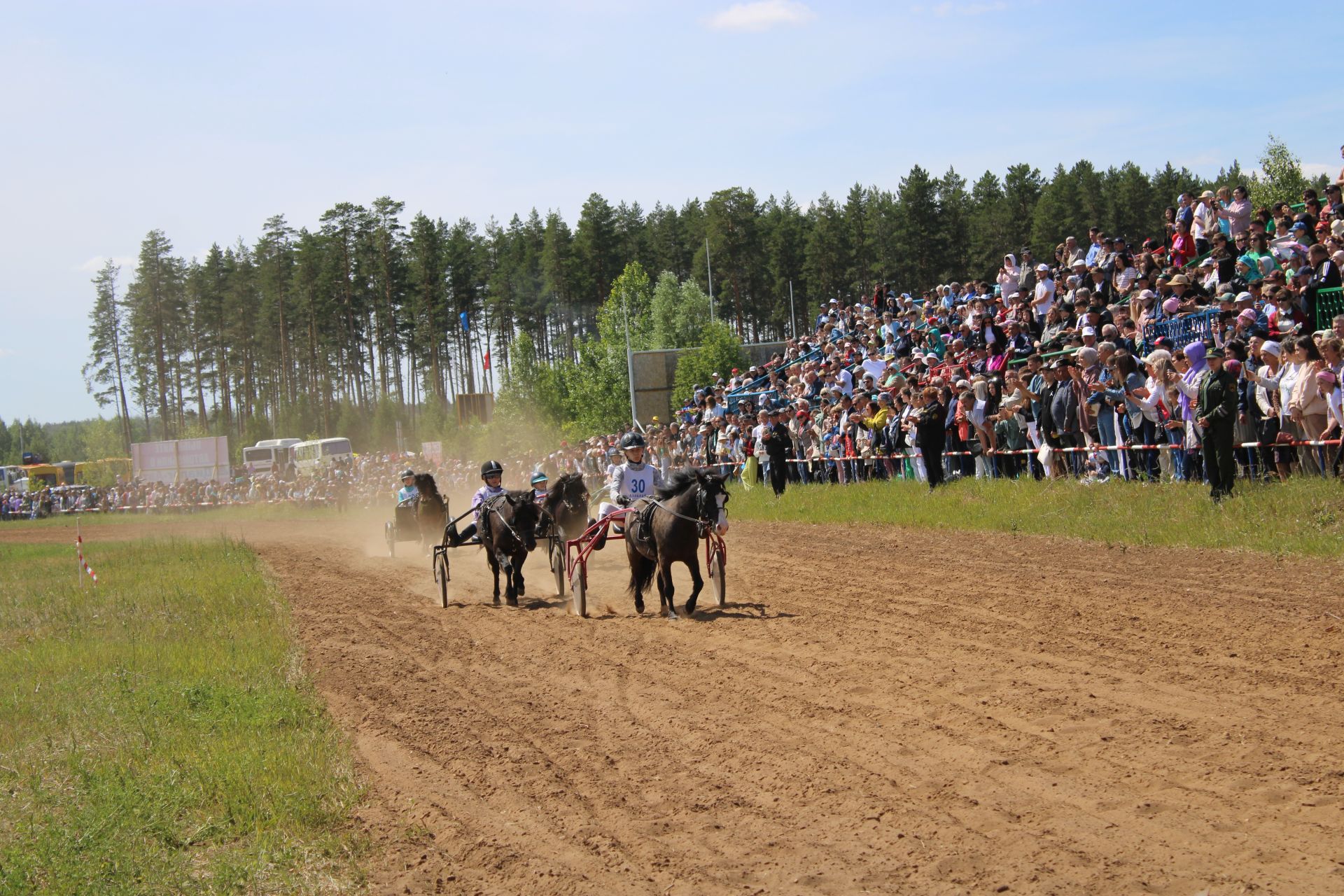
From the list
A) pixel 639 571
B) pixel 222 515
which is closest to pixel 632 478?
pixel 639 571

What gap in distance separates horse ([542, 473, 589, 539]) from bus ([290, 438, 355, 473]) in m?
45.8

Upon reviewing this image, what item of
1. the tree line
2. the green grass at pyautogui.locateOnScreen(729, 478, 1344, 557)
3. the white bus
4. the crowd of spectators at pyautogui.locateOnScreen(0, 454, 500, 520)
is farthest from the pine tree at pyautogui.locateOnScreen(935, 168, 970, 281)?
the green grass at pyautogui.locateOnScreen(729, 478, 1344, 557)

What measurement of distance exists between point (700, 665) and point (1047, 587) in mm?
4571

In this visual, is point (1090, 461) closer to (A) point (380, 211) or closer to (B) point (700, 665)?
(B) point (700, 665)

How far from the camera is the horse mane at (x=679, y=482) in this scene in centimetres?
1261

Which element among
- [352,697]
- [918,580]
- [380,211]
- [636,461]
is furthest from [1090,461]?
[380,211]

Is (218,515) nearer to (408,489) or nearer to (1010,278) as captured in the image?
(408,489)

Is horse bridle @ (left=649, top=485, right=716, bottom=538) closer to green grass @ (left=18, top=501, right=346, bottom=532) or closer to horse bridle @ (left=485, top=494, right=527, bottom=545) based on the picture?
horse bridle @ (left=485, top=494, right=527, bottom=545)

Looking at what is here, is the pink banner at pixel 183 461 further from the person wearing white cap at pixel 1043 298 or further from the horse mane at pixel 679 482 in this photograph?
the horse mane at pixel 679 482

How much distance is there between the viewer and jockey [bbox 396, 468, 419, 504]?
2133cm

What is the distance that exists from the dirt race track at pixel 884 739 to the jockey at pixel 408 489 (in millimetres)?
7878

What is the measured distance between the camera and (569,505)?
15.6 meters

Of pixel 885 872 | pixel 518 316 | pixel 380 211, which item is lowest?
pixel 885 872

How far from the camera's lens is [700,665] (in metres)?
9.99
